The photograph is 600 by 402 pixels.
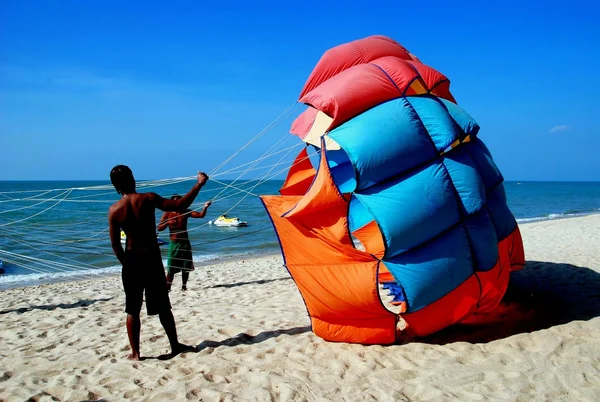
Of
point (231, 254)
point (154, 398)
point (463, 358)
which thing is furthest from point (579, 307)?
point (231, 254)

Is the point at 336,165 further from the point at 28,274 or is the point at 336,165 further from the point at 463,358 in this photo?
the point at 28,274

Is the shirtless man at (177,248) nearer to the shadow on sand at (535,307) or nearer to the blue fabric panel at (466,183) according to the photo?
the shadow on sand at (535,307)

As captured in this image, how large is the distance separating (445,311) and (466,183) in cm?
128

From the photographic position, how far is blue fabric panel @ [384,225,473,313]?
4641 millimetres

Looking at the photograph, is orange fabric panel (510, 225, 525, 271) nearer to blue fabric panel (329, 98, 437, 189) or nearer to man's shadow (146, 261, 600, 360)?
man's shadow (146, 261, 600, 360)

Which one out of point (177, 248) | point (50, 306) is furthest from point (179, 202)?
point (50, 306)

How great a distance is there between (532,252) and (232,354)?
813cm

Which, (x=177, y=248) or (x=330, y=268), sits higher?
(x=330, y=268)

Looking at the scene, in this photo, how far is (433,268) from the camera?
15.3 ft

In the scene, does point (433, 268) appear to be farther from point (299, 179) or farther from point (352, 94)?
→ point (299, 179)

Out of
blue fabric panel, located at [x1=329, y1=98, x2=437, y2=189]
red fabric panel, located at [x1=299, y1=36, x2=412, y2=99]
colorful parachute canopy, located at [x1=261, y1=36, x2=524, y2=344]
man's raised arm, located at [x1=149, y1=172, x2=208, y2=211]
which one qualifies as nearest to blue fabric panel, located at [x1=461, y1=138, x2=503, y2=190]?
colorful parachute canopy, located at [x1=261, y1=36, x2=524, y2=344]

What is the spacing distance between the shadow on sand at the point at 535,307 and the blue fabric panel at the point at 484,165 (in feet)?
5.01

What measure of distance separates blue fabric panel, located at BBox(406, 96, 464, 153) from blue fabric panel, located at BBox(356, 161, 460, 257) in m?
0.25

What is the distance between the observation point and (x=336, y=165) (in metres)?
7.55
